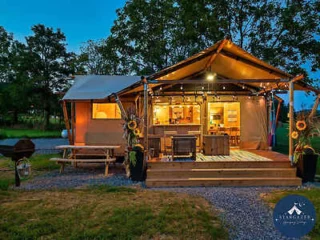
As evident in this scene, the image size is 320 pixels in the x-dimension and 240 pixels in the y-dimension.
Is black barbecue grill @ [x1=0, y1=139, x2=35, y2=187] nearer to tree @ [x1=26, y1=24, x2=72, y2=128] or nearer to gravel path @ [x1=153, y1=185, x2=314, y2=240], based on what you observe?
gravel path @ [x1=153, y1=185, x2=314, y2=240]

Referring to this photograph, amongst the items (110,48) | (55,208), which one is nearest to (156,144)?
(55,208)

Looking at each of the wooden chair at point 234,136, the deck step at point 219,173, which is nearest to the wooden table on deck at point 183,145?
the deck step at point 219,173

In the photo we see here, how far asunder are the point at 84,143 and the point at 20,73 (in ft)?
64.8

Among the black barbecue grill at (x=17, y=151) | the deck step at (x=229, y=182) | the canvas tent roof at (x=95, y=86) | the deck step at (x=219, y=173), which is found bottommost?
the deck step at (x=229, y=182)

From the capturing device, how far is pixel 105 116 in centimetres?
971

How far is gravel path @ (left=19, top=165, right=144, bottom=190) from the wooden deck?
0.62 metres

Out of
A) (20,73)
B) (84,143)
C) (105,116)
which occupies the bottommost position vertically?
(84,143)

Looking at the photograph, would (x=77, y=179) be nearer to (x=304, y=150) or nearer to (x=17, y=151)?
(x=17, y=151)

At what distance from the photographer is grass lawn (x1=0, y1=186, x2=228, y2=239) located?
3.51m

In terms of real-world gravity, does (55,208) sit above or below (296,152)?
below

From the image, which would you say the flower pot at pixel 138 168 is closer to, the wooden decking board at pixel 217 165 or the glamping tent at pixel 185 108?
the wooden decking board at pixel 217 165

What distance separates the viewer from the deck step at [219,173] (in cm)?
650

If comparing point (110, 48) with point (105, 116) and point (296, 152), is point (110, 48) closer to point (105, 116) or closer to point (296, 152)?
point (105, 116)

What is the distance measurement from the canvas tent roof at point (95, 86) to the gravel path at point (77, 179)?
2440mm
